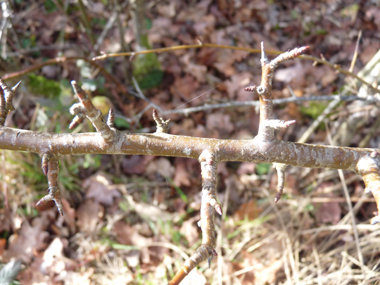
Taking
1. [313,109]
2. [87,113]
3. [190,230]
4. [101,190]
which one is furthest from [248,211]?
[87,113]

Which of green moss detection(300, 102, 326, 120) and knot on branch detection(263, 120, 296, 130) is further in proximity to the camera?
green moss detection(300, 102, 326, 120)

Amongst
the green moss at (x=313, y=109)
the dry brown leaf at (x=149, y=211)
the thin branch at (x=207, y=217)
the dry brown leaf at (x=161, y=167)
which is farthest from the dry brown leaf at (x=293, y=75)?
the thin branch at (x=207, y=217)

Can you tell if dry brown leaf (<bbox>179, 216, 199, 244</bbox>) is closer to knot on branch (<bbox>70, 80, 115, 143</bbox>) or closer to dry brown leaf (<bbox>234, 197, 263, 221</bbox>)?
dry brown leaf (<bbox>234, 197, 263, 221</bbox>)

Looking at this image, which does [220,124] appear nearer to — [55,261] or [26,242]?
[55,261]

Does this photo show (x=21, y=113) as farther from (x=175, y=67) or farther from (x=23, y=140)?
(x=23, y=140)

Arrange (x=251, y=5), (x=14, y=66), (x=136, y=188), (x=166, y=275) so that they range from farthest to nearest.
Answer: (x=251, y=5) → (x=136, y=188) → (x=14, y=66) → (x=166, y=275)

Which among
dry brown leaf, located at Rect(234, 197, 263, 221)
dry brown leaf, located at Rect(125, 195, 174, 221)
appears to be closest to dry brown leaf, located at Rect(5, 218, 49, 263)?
dry brown leaf, located at Rect(125, 195, 174, 221)

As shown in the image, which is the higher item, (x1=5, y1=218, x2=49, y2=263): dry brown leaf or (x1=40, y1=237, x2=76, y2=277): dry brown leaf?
(x1=5, y1=218, x2=49, y2=263): dry brown leaf

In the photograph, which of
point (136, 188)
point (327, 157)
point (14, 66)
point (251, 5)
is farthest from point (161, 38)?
point (327, 157)
